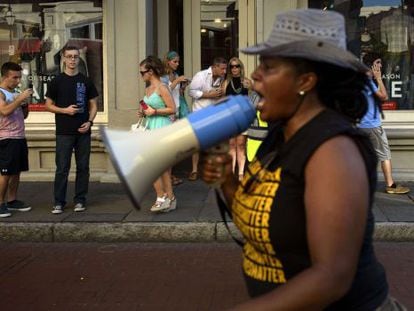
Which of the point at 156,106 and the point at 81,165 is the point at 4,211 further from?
the point at 156,106

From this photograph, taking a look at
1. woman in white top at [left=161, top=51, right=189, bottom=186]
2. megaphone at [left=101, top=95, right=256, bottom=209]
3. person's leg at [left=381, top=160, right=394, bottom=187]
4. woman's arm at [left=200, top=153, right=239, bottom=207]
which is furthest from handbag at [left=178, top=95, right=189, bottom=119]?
megaphone at [left=101, top=95, right=256, bottom=209]

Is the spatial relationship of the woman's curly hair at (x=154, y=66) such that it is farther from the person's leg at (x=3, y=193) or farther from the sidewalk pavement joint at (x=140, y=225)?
the person's leg at (x=3, y=193)

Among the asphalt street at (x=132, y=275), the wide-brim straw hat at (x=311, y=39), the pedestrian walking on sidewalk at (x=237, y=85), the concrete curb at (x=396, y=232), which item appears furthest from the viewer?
the pedestrian walking on sidewalk at (x=237, y=85)

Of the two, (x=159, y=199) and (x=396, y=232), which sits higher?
(x=159, y=199)

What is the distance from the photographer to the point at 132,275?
5.82 meters

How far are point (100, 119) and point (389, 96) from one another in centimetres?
453

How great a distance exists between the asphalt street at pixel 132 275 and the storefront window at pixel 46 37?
386 cm

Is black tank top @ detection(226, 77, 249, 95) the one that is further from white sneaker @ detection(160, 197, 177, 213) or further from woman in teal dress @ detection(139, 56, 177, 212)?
white sneaker @ detection(160, 197, 177, 213)

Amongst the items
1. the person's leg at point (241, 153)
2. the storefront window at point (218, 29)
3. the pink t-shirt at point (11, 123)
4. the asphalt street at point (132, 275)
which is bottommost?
the asphalt street at point (132, 275)

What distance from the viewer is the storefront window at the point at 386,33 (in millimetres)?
9742

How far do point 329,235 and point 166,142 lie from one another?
0.53m

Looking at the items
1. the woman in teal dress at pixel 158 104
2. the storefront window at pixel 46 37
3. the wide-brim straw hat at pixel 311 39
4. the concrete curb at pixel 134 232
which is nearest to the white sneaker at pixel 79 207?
the concrete curb at pixel 134 232

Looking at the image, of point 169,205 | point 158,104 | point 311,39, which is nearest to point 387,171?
point 169,205

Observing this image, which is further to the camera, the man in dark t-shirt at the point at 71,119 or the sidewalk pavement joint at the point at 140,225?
the man in dark t-shirt at the point at 71,119
